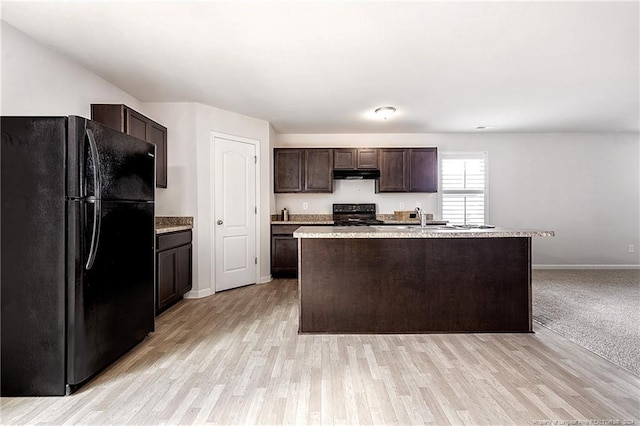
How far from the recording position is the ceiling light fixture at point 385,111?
4325 mm

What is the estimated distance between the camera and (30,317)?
1927mm

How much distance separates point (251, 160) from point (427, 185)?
2.93 meters

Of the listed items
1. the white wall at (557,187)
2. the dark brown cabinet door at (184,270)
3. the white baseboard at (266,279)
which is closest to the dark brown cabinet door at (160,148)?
the dark brown cabinet door at (184,270)

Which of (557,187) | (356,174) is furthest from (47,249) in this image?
(557,187)

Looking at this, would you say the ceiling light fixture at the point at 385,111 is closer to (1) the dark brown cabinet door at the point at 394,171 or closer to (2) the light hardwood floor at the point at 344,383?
(1) the dark brown cabinet door at the point at 394,171

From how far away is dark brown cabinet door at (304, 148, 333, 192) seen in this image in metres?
5.58

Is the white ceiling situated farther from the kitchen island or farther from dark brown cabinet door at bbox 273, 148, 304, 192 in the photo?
the kitchen island

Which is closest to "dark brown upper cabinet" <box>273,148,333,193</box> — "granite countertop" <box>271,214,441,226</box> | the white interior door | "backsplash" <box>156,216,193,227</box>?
"granite countertop" <box>271,214,441,226</box>

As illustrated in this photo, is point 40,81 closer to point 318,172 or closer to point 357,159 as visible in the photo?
point 318,172

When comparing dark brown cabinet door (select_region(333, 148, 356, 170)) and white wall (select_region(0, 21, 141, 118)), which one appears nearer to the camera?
white wall (select_region(0, 21, 141, 118))

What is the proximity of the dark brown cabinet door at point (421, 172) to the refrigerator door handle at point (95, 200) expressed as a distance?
15.1 ft

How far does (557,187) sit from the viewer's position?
593cm

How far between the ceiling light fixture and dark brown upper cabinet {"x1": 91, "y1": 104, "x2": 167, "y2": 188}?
273 centimetres

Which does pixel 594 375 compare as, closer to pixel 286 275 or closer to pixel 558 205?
pixel 286 275
